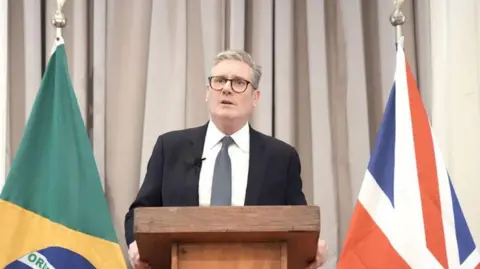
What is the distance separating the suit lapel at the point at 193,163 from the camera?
2207 mm

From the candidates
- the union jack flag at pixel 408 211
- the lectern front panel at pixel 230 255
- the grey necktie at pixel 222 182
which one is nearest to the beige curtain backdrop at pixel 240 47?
the union jack flag at pixel 408 211

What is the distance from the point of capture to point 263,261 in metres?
1.65

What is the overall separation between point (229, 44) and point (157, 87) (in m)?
0.33

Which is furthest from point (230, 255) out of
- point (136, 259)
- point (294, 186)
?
point (294, 186)

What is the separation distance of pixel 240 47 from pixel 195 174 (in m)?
0.86

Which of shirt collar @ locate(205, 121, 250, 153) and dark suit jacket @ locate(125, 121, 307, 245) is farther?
shirt collar @ locate(205, 121, 250, 153)

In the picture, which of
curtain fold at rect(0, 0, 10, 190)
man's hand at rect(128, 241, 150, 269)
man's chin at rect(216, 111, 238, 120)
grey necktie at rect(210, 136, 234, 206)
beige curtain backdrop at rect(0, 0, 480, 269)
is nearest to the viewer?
man's hand at rect(128, 241, 150, 269)

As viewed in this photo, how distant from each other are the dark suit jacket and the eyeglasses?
6.2 inches

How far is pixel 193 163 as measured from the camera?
2.27 meters

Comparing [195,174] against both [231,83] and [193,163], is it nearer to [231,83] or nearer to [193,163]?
[193,163]

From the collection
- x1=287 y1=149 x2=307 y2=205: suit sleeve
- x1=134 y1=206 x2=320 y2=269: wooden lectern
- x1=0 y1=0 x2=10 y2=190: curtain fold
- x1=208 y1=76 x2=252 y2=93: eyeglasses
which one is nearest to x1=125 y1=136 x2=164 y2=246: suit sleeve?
x1=208 y1=76 x2=252 y2=93: eyeglasses

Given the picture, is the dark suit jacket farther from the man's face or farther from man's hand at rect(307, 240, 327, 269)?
man's hand at rect(307, 240, 327, 269)

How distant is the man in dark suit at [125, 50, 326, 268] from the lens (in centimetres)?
222

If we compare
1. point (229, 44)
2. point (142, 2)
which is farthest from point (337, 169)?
point (142, 2)
